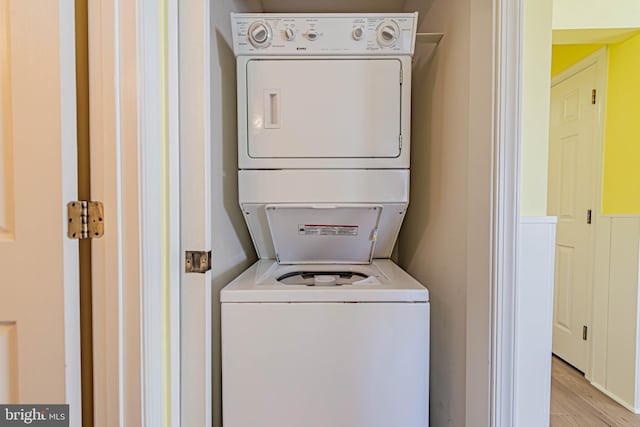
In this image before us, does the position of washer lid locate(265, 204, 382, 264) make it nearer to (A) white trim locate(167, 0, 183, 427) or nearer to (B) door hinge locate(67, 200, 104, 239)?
(A) white trim locate(167, 0, 183, 427)

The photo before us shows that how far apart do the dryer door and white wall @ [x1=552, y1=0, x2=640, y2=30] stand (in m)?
1.84

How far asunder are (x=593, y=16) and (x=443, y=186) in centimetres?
214

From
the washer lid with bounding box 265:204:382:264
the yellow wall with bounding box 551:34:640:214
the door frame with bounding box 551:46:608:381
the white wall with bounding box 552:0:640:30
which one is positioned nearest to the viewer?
the washer lid with bounding box 265:204:382:264

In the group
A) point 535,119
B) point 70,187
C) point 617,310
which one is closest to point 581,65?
point 617,310

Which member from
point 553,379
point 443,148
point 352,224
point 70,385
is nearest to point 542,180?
point 443,148

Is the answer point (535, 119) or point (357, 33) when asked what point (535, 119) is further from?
point (357, 33)

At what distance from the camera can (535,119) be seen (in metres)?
1.26

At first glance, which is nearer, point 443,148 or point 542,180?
point 542,180

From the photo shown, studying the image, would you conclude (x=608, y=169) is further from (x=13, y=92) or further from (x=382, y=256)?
(x=13, y=92)

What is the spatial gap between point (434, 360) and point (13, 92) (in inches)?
76.4

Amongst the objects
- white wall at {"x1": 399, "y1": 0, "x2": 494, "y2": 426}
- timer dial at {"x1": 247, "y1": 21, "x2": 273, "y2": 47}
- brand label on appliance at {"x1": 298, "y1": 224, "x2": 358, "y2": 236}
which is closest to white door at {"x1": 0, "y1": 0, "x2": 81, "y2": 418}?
timer dial at {"x1": 247, "y1": 21, "x2": 273, "y2": 47}

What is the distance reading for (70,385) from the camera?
0.82 metres

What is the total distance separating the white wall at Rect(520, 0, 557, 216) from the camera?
125 cm

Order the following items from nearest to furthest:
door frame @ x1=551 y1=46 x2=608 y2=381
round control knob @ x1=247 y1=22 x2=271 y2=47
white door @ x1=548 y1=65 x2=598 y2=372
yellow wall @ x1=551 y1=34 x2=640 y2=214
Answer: round control knob @ x1=247 y1=22 x2=271 y2=47, yellow wall @ x1=551 y1=34 x2=640 y2=214, door frame @ x1=551 y1=46 x2=608 y2=381, white door @ x1=548 y1=65 x2=598 y2=372
